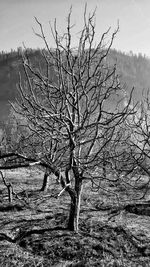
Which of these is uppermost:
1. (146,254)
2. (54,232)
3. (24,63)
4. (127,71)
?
(127,71)

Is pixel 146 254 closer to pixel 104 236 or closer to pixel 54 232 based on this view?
pixel 104 236

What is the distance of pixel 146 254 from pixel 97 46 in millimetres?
5307

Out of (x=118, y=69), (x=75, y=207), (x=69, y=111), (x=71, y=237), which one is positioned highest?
(x=118, y=69)

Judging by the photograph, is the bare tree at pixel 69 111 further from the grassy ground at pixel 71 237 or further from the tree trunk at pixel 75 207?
the grassy ground at pixel 71 237

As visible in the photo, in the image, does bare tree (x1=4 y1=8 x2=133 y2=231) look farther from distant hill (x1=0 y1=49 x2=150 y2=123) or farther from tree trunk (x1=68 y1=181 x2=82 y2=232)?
distant hill (x1=0 y1=49 x2=150 y2=123)

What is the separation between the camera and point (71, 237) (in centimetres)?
587

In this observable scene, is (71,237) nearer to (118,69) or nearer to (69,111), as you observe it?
(69,111)

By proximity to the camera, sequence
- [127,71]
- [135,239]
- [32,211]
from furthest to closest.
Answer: [127,71]
[32,211]
[135,239]

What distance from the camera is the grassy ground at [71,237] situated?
500cm

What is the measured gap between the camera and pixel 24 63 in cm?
486

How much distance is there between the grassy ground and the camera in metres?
5.00

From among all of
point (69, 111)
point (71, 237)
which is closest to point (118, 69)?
point (69, 111)

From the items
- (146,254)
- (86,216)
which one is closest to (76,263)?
(146,254)

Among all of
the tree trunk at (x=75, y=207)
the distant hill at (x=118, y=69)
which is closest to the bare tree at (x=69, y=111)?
the tree trunk at (x=75, y=207)
